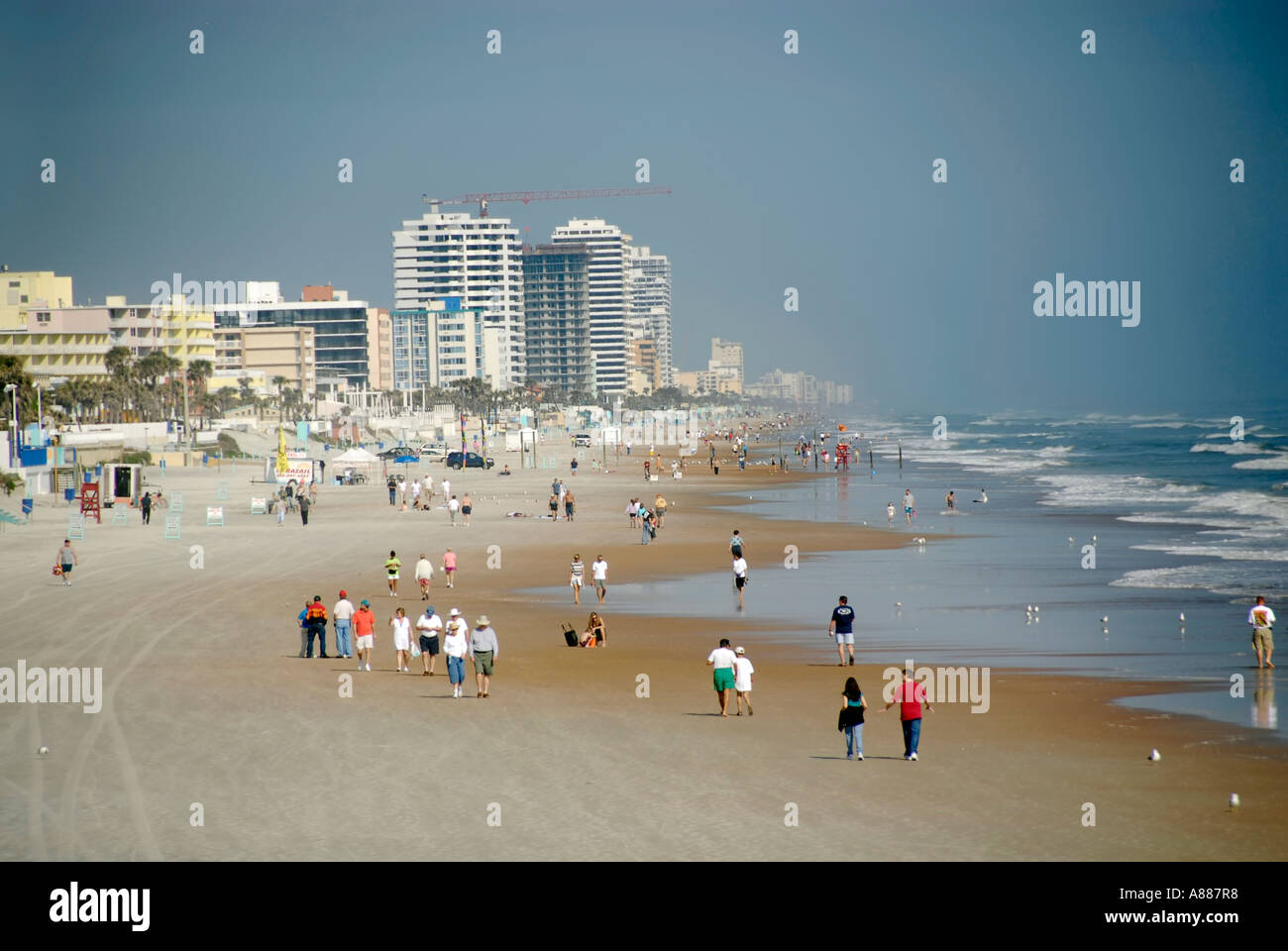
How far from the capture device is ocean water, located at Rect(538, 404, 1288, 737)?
78.3 ft

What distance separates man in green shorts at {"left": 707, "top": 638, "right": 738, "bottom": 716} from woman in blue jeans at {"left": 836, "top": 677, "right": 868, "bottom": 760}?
2862 mm

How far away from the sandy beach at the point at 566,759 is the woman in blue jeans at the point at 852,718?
0.27 metres

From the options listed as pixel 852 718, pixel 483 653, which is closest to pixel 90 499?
pixel 483 653

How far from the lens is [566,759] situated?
17.0 meters

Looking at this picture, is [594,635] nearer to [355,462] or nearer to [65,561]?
[65,561]

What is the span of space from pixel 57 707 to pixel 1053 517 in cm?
4181

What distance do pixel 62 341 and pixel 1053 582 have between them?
381 feet

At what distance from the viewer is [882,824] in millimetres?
14148

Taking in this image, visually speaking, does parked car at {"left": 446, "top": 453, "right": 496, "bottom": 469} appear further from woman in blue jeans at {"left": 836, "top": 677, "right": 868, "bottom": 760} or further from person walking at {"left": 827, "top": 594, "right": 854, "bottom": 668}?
woman in blue jeans at {"left": 836, "top": 677, "right": 868, "bottom": 760}

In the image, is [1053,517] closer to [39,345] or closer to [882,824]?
[882,824]

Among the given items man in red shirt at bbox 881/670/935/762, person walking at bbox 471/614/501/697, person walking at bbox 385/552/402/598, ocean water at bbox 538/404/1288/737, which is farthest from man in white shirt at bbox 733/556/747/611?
man in red shirt at bbox 881/670/935/762

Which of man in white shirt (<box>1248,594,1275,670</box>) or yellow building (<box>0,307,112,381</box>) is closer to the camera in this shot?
man in white shirt (<box>1248,594,1275,670</box>)

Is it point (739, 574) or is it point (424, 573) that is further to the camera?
point (739, 574)

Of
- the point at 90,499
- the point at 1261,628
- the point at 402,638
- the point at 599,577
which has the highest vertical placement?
the point at 90,499
